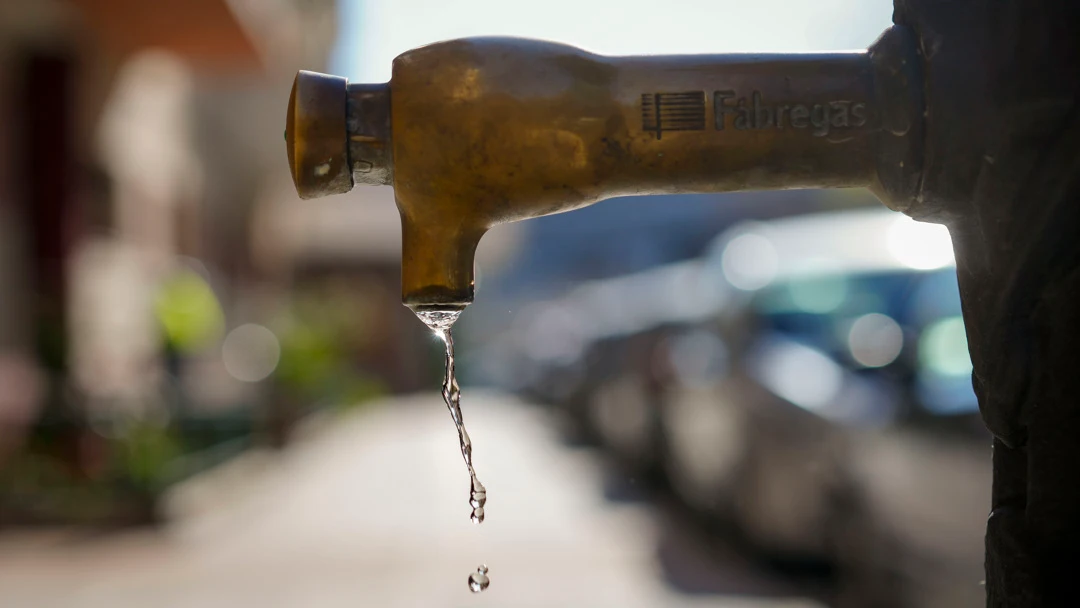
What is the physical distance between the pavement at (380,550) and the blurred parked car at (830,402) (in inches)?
16.0

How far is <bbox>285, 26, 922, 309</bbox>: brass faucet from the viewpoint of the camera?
0.81 meters

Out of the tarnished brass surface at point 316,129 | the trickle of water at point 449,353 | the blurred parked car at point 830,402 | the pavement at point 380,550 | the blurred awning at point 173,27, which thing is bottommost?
the pavement at point 380,550

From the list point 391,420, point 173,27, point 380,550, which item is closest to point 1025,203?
point 380,550

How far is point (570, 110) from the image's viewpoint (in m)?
0.82

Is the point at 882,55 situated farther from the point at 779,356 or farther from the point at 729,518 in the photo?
the point at 729,518

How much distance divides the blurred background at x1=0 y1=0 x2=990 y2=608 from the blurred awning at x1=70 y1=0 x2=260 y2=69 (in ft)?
0.11

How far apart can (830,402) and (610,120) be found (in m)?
3.39

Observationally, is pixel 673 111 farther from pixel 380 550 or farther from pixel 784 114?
pixel 380 550

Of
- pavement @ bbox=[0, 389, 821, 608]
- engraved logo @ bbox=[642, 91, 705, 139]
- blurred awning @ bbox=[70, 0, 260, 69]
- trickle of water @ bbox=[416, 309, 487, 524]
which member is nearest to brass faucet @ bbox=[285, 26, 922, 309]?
engraved logo @ bbox=[642, 91, 705, 139]

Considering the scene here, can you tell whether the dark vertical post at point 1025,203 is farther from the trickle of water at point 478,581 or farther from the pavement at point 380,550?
the pavement at point 380,550

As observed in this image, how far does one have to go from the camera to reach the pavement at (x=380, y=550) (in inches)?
174

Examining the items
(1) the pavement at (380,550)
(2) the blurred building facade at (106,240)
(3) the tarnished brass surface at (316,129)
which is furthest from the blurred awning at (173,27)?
(3) the tarnished brass surface at (316,129)

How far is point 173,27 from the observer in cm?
786

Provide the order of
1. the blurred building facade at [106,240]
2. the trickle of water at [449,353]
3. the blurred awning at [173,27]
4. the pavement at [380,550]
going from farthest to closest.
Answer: the blurred awning at [173,27]
the blurred building facade at [106,240]
the pavement at [380,550]
the trickle of water at [449,353]
